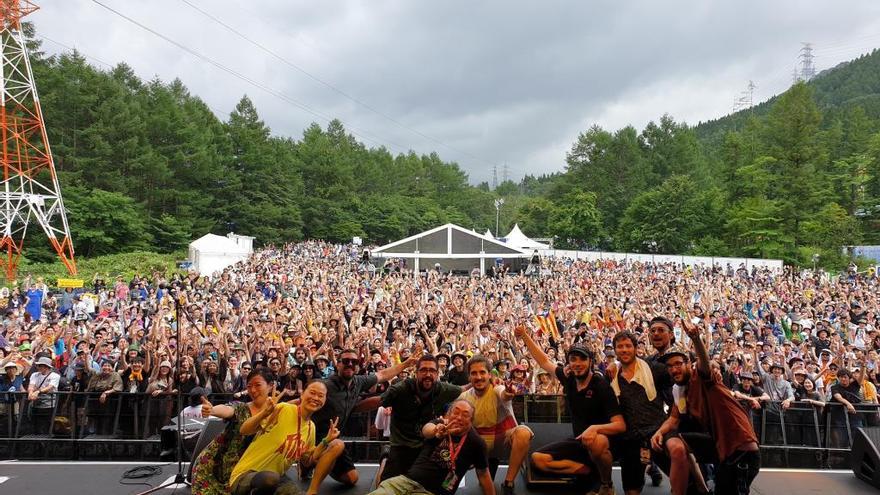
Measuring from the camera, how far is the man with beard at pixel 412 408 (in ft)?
16.1

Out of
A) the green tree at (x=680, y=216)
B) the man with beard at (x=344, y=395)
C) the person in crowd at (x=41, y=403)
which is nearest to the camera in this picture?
the man with beard at (x=344, y=395)

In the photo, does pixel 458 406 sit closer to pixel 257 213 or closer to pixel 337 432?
pixel 337 432

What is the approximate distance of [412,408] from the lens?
499 centimetres

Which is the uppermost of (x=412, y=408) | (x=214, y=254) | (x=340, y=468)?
(x=214, y=254)

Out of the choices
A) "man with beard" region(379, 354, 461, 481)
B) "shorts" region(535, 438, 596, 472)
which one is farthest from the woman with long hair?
"shorts" region(535, 438, 596, 472)

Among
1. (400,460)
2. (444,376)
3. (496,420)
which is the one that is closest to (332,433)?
(400,460)

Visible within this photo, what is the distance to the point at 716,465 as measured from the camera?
180 inches

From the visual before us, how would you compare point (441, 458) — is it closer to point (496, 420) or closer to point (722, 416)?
point (496, 420)

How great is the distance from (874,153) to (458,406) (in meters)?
58.7

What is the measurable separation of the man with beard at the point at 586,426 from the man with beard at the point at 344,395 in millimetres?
1454

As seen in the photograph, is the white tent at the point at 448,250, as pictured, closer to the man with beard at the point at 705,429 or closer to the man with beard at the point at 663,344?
the man with beard at the point at 663,344

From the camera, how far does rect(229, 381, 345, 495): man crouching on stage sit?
13.8ft

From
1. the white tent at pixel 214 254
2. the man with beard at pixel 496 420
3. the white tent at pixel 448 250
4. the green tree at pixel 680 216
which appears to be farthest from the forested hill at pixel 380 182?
the man with beard at pixel 496 420

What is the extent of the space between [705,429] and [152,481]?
556cm
